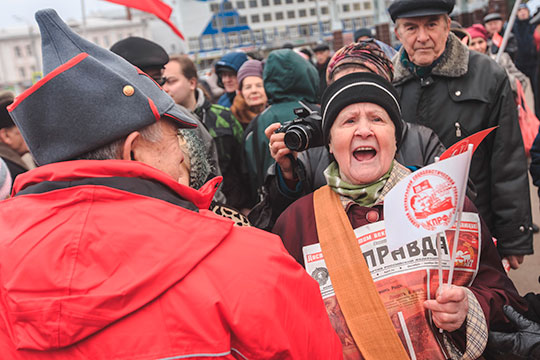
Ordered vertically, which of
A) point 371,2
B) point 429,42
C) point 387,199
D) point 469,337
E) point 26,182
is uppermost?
point 371,2

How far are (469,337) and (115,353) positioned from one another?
1.25m

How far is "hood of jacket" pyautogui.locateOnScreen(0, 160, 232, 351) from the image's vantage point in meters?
0.88

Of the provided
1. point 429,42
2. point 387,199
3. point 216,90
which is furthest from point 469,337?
point 216,90

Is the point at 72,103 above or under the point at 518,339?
above

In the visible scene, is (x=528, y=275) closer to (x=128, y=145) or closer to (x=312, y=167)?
(x=312, y=167)

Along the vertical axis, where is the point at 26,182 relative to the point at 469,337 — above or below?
above

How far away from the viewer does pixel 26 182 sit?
1060 mm

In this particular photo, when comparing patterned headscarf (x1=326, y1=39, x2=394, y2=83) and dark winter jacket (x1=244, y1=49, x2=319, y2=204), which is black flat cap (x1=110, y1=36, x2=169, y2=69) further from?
patterned headscarf (x1=326, y1=39, x2=394, y2=83)

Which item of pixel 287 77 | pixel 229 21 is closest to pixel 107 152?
pixel 287 77

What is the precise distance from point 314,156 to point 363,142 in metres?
0.50

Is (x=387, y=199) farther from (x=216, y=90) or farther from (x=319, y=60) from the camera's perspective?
(x=319, y=60)

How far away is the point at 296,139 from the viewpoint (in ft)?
6.38

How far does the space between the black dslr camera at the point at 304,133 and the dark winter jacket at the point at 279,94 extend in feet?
4.18

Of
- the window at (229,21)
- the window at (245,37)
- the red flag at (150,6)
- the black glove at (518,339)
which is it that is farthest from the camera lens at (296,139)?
the window at (245,37)
